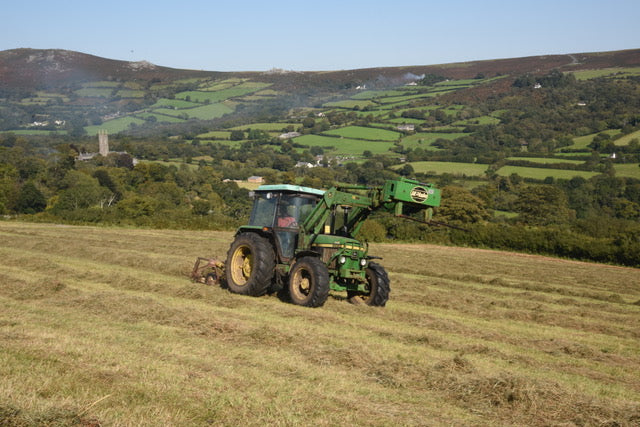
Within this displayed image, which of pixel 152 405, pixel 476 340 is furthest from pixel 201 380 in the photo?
pixel 476 340

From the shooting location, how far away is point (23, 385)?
559 cm

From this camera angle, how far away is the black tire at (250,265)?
12664 mm

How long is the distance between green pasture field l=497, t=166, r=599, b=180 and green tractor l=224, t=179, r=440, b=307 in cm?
5895

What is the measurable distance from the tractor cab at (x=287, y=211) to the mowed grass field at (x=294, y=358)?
4.87ft

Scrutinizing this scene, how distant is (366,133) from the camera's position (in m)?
99.2

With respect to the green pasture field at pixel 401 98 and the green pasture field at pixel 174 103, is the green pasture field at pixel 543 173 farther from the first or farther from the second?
the green pasture field at pixel 174 103

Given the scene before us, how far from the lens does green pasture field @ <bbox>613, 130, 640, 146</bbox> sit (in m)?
80.7

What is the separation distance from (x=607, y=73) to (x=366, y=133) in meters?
55.4

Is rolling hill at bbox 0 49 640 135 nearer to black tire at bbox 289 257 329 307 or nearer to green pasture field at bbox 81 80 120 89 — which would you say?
green pasture field at bbox 81 80 120 89

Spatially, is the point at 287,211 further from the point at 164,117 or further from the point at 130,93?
the point at 130,93

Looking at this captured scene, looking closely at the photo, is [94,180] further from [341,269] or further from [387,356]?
[387,356]

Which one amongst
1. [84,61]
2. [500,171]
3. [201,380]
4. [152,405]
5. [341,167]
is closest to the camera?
[152,405]

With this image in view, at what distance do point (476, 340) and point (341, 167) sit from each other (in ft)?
235

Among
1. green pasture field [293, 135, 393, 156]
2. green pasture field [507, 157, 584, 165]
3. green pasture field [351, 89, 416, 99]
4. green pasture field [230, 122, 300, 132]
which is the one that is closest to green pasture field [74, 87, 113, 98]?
green pasture field [230, 122, 300, 132]
